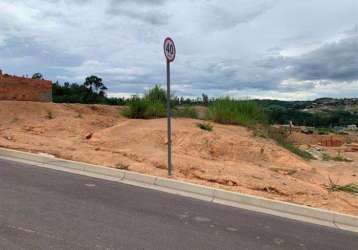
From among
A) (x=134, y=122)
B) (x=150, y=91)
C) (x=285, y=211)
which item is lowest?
(x=285, y=211)

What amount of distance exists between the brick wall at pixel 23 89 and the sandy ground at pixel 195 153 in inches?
183

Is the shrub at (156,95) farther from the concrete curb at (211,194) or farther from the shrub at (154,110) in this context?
the concrete curb at (211,194)

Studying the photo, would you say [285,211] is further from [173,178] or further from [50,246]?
[50,246]

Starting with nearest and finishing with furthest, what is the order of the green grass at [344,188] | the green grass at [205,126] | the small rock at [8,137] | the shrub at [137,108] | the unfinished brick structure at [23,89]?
the green grass at [344,188] < the small rock at [8,137] < the green grass at [205,126] < the shrub at [137,108] < the unfinished brick structure at [23,89]

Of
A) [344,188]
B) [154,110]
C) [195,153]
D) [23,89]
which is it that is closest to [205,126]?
[195,153]

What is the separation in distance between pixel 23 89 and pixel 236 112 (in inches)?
492

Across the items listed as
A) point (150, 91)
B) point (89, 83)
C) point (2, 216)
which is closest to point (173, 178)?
point (2, 216)

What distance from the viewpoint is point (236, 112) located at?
17.9 metres

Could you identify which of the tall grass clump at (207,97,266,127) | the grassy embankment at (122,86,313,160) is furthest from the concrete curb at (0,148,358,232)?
the tall grass clump at (207,97,266,127)

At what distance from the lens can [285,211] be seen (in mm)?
7828

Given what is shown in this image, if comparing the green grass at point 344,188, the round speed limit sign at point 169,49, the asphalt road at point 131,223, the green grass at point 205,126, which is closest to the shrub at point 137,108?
the green grass at point 205,126

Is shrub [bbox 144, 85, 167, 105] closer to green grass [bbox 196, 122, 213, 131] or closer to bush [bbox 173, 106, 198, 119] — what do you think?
bush [bbox 173, 106, 198, 119]

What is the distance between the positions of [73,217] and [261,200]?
11.6 ft

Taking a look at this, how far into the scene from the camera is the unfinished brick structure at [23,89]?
23.1m
